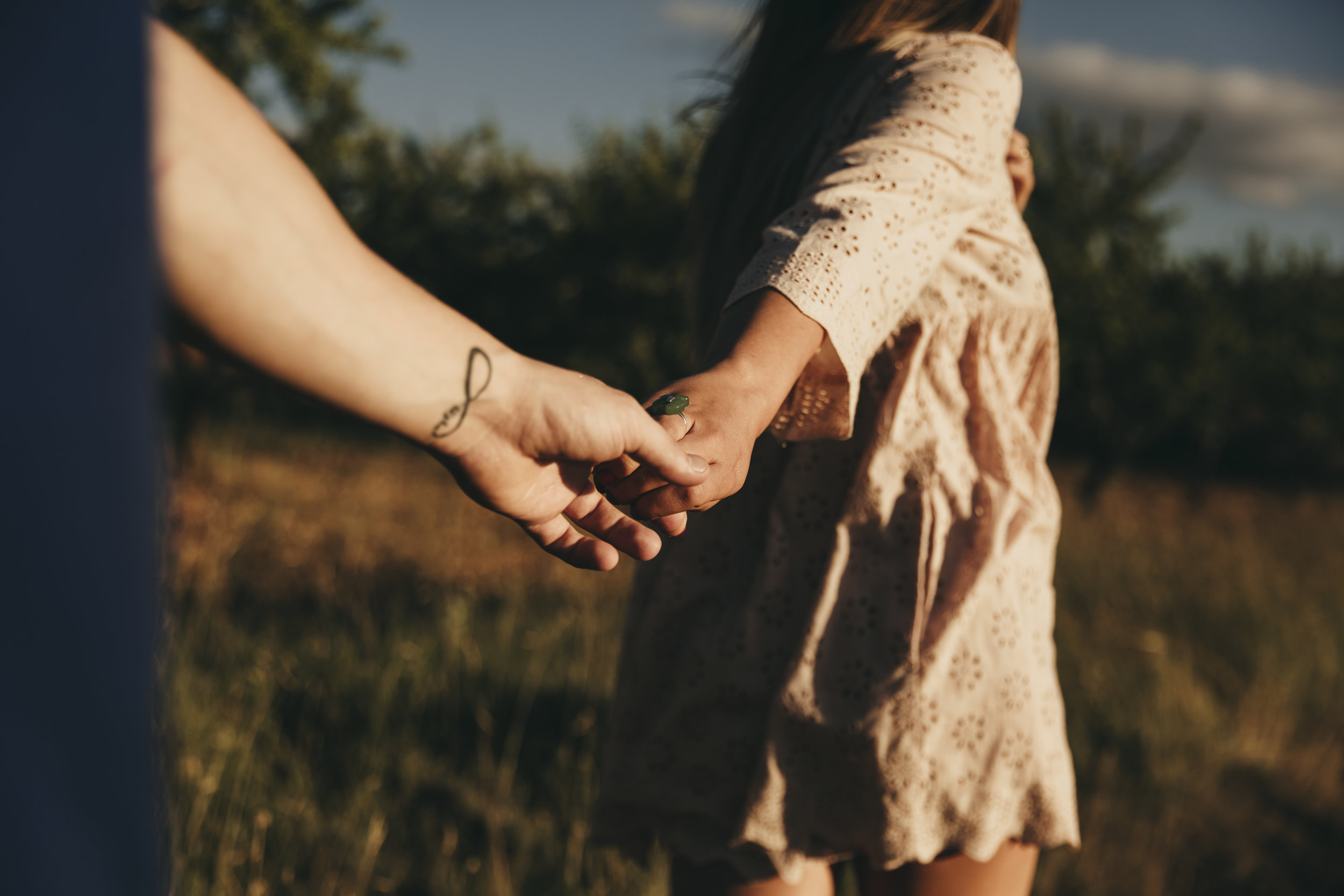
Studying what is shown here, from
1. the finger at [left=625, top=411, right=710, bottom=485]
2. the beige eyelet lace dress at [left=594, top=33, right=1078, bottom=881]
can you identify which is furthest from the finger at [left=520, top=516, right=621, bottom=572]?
the beige eyelet lace dress at [left=594, top=33, right=1078, bottom=881]

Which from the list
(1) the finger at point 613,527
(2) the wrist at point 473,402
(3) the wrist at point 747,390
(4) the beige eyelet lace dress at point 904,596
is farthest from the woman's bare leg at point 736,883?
(2) the wrist at point 473,402

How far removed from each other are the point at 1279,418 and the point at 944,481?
1624cm

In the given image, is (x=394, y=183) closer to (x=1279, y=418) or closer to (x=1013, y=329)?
(x=1013, y=329)

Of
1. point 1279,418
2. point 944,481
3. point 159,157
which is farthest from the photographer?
point 1279,418

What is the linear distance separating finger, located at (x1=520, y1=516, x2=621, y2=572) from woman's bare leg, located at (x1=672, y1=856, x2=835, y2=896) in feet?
2.12

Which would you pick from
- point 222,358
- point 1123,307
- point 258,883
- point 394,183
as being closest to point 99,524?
point 222,358

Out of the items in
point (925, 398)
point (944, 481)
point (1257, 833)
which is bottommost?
point (1257, 833)

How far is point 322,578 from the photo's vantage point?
535cm

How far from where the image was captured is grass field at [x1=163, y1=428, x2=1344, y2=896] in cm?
254

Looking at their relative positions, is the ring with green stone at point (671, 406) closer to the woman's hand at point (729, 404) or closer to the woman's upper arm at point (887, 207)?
the woman's hand at point (729, 404)

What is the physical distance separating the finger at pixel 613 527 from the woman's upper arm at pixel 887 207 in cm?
28

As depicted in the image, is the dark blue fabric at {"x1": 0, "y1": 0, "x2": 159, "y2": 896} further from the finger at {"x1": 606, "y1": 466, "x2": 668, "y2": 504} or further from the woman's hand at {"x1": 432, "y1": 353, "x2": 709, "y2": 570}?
the finger at {"x1": 606, "y1": 466, "x2": 668, "y2": 504}

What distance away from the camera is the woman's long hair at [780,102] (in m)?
1.39

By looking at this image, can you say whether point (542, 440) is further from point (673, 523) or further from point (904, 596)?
point (904, 596)
